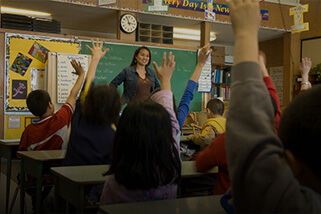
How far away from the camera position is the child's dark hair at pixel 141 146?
4.45 ft

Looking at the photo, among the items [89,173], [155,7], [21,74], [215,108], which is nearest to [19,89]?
[21,74]

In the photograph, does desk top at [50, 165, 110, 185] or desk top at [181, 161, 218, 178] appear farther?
desk top at [181, 161, 218, 178]

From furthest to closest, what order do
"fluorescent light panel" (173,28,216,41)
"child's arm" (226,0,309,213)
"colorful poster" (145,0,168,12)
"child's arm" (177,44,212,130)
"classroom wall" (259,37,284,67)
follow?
"classroom wall" (259,37,284,67) → "fluorescent light panel" (173,28,216,41) → "colorful poster" (145,0,168,12) → "child's arm" (177,44,212,130) → "child's arm" (226,0,309,213)

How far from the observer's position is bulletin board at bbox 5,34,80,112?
557cm

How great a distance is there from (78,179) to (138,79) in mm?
2778

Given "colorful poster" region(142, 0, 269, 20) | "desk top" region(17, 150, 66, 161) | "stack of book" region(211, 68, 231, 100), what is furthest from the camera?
"stack of book" region(211, 68, 231, 100)

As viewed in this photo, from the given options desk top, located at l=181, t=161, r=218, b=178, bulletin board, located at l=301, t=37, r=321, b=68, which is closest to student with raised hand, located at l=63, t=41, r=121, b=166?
desk top, located at l=181, t=161, r=218, b=178

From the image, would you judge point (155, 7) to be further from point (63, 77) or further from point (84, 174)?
point (84, 174)

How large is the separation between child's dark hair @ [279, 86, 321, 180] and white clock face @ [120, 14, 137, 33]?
6108 mm

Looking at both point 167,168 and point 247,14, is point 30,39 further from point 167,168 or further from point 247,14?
point 247,14

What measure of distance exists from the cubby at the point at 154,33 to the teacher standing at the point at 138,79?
94.3 inches

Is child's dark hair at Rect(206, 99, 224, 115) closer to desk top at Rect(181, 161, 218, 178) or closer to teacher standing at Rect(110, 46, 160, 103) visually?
teacher standing at Rect(110, 46, 160, 103)

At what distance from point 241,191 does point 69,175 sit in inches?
52.2

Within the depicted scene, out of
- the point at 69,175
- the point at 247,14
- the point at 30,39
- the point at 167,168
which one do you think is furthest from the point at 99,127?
the point at 30,39
